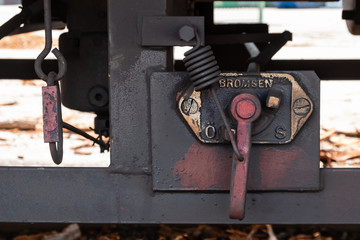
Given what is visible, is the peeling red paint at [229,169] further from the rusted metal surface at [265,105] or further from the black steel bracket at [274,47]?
the black steel bracket at [274,47]

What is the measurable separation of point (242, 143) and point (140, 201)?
316 mm

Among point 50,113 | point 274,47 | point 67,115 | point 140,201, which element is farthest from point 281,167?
point 67,115

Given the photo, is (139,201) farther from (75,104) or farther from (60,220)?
(75,104)

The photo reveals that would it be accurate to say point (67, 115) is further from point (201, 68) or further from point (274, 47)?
point (201, 68)

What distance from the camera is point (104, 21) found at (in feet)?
6.65

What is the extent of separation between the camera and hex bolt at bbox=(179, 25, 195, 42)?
1.36 meters

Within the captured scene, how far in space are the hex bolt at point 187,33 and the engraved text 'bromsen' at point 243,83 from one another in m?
0.13

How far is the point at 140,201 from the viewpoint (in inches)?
56.1

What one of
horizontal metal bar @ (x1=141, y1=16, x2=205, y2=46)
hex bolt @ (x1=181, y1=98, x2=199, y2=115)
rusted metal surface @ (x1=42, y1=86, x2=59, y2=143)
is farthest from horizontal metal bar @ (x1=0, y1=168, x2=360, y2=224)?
horizontal metal bar @ (x1=141, y1=16, x2=205, y2=46)

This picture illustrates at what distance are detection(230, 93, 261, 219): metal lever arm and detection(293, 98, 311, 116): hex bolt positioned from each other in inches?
4.7

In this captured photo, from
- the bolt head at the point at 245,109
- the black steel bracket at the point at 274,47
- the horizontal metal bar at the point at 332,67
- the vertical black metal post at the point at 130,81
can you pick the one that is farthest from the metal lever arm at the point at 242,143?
the horizontal metal bar at the point at 332,67

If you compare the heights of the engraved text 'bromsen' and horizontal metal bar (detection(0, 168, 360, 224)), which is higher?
the engraved text 'bromsen'

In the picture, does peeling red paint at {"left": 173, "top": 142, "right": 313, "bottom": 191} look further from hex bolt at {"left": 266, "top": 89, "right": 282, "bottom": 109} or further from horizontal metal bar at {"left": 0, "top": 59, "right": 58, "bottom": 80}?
horizontal metal bar at {"left": 0, "top": 59, "right": 58, "bottom": 80}

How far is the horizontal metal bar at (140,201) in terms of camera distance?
1.42 metres
